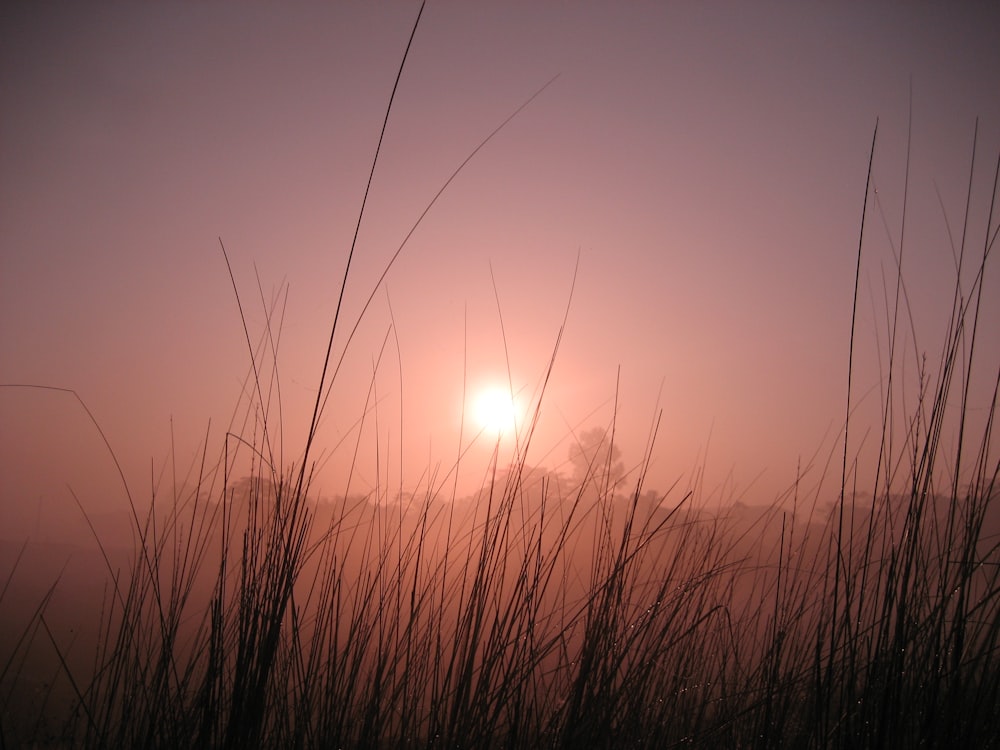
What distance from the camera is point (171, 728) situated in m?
1.32

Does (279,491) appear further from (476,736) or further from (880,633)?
(880,633)

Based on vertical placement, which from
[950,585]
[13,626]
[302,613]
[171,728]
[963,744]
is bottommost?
[13,626]

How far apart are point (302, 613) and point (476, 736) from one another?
664 millimetres

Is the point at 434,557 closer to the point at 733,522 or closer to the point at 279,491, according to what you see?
the point at 279,491

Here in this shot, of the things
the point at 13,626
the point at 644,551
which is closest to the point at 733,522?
the point at 644,551

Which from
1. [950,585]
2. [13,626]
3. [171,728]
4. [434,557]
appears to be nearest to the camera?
[950,585]

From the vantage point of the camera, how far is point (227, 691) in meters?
1.45

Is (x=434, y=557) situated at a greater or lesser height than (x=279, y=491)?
lesser

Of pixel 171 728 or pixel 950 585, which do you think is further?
pixel 171 728

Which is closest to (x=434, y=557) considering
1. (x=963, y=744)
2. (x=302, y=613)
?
(x=302, y=613)

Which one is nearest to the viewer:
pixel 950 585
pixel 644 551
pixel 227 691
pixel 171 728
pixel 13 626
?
pixel 950 585

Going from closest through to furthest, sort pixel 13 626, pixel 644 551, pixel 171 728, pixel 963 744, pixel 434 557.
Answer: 1. pixel 963 744
2. pixel 171 728
3. pixel 644 551
4. pixel 434 557
5. pixel 13 626

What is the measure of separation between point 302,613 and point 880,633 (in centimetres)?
142

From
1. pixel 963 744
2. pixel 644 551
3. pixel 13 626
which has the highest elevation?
pixel 644 551
